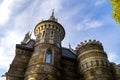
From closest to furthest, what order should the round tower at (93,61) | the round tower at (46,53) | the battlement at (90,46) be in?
the round tower at (46,53) → the round tower at (93,61) → the battlement at (90,46)

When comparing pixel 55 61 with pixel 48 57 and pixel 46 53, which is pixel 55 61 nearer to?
pixel 48 57

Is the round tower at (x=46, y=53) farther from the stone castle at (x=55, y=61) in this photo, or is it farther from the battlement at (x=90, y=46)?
the battlement at (x=90, y=46)

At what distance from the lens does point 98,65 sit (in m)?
25.2

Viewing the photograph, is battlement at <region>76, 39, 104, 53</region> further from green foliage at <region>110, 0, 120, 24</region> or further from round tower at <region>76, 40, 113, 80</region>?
green foliage at <region>110, 0, 120, 24</region>

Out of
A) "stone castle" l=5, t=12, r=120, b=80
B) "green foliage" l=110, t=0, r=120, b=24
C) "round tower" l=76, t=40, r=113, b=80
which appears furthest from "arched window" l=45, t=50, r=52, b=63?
"green foliage" l=110, t=0, r=120, b=24

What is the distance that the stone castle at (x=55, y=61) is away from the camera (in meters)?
23.8

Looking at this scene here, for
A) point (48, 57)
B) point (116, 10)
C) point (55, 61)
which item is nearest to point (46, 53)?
point (48, 57)

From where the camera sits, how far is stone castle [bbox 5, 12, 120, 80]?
2380 centimetres

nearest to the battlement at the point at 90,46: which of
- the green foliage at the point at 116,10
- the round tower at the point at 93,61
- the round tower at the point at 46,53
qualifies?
the round tower at the point at 93,61

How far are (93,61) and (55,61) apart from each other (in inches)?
209

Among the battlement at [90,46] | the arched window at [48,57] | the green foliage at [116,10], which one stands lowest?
the green foliage at [116,10]

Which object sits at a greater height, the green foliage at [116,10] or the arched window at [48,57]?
the arched window at [48,57]

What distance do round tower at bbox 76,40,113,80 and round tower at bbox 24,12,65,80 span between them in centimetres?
334

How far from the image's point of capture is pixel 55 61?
25.4 m
